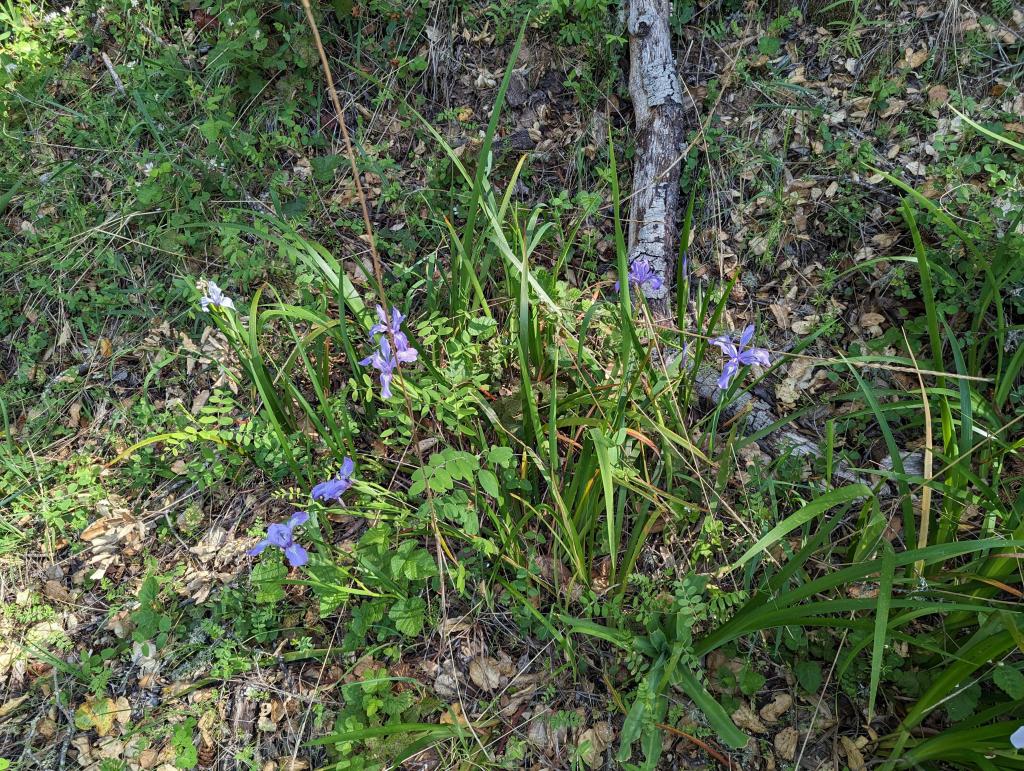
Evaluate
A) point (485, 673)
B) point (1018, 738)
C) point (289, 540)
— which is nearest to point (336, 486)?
point (289, 540)

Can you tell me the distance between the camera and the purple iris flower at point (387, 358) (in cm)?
175

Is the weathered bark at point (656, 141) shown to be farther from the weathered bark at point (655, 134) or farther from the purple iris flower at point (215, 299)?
the purple iris flower at point (215, 299)

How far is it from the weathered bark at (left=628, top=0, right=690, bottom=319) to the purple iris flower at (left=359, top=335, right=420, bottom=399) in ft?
4.22

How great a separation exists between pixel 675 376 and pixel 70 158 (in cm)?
355

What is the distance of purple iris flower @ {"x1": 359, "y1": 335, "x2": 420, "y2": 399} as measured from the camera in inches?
68.9

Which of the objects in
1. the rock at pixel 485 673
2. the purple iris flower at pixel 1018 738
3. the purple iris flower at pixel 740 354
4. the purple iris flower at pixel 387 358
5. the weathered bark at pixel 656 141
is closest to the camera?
the purple iris flower at pixel 1018 738

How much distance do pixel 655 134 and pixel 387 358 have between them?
1.87m

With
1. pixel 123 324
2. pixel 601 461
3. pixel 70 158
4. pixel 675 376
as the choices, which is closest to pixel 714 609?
pixel 601 461

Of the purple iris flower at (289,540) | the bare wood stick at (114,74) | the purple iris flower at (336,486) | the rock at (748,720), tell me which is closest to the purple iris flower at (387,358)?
the purple iris flower at (336,486)

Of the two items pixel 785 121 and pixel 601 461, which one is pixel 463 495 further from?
pixel 785 121

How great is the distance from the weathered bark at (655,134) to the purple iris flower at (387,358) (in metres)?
1.29

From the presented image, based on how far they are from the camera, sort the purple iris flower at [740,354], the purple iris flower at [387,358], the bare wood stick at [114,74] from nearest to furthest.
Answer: the purple iris flower at [387,358] → the purple iris flower at [740,354] → the bare wood stick at [114,74]

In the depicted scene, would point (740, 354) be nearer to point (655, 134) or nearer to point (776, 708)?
point (776, 708)

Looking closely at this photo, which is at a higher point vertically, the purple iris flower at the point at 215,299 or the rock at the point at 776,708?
the purple iris flower at the point at 215,299
